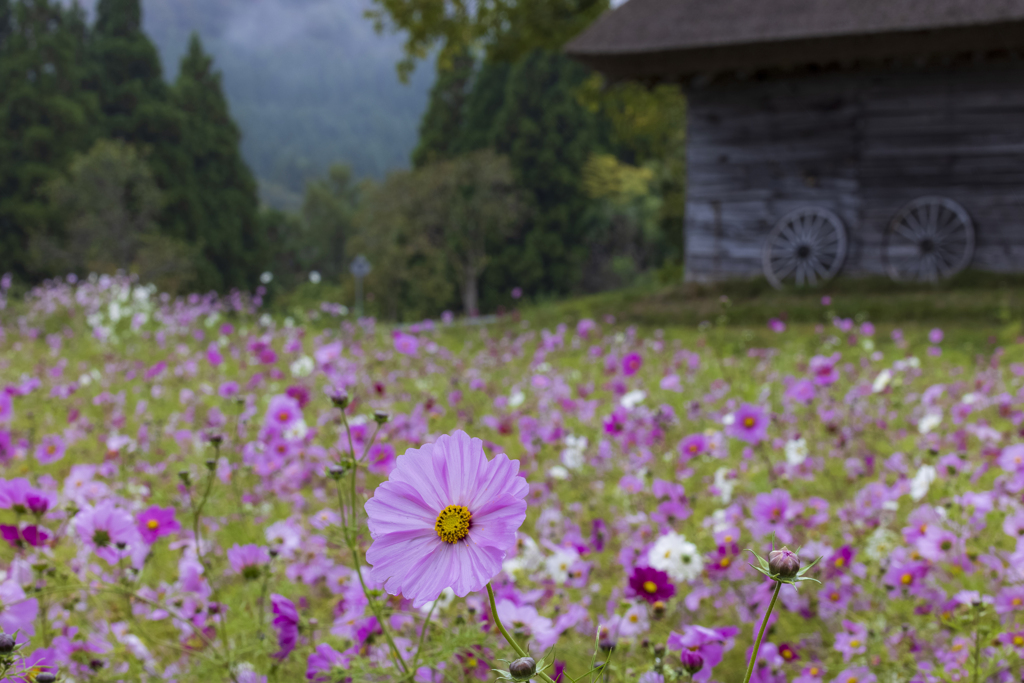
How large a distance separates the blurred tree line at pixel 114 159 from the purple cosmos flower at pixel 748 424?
943 inches

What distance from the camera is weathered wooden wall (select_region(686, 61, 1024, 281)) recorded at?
7621mm

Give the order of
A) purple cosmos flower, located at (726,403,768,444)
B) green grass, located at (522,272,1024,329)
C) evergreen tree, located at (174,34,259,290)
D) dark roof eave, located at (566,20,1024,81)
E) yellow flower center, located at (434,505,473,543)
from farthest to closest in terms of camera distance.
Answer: evergreen tree, located at (174,34,259,290), dark roof eave, located at (566,20,1024,81), green grass, located at (522,272,1024,329), purple cosmos flower, located at (726,403,768,444), yellow flower center, located at (434,505,473,543)

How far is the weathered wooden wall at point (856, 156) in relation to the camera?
7621mm

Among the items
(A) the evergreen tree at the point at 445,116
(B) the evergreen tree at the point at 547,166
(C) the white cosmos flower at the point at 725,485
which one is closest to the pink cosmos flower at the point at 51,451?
(C) the white cosmos flower at the point at 725,485

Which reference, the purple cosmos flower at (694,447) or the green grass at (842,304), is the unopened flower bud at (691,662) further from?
the green grass at (842,304)

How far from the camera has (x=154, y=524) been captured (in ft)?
4.19

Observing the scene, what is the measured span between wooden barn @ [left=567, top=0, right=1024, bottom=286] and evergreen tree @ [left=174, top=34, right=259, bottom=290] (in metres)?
22.2

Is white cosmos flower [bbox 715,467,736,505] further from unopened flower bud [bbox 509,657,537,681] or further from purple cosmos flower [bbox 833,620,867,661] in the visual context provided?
unopened flower bud [bbox 509,657,537,681]

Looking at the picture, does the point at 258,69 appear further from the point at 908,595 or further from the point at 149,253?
the point at 908,595

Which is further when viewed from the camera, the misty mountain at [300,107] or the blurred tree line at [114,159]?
the misty mountain at [300,107]

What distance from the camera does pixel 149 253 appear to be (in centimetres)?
2425

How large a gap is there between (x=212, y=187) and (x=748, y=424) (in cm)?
3119

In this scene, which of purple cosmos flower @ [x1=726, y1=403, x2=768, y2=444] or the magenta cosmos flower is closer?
the magenta cosmos flower

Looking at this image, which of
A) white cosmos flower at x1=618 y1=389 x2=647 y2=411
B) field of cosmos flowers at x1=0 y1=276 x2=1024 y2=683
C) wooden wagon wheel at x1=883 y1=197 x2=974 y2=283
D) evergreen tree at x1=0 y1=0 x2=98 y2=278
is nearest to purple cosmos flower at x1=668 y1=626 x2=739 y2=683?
field of cosmos flowers at x1=0 y1=276 x2=1024 y2=683
